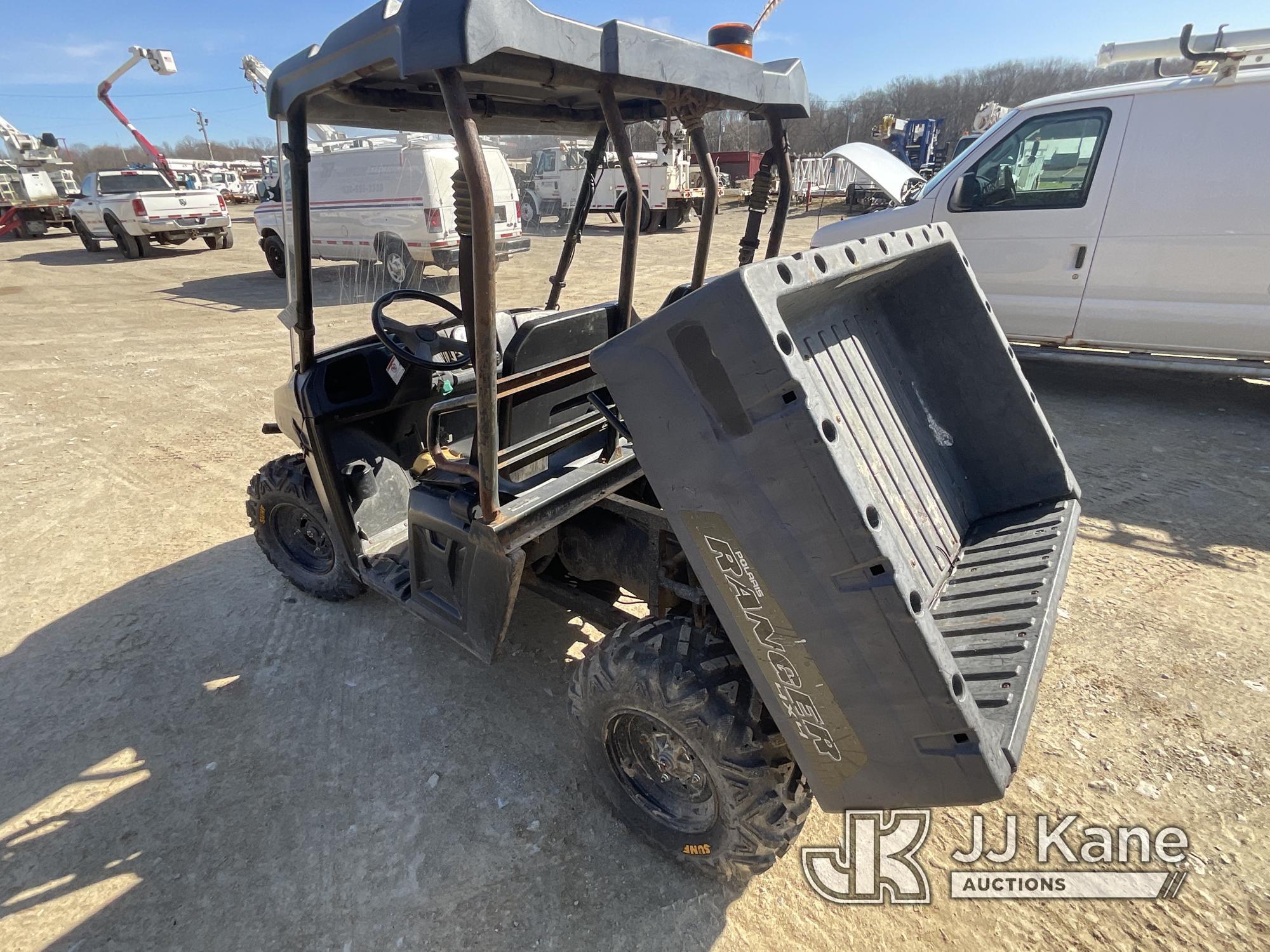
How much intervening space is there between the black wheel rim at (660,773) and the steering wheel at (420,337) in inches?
59.4

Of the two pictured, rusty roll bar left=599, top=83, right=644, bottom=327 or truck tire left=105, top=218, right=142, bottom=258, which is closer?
rusty roll bar left=599, top=83, right=644, bottom=327

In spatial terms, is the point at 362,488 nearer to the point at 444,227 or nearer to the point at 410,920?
the point at 410,920

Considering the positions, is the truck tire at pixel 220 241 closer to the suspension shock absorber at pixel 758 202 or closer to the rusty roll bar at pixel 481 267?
the suspension shock absorber at pixel 758 202

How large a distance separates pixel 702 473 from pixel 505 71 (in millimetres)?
1416

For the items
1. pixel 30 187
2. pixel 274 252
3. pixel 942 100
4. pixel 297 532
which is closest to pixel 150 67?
pixel 30 187

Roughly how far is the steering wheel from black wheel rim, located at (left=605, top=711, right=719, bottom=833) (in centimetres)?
151

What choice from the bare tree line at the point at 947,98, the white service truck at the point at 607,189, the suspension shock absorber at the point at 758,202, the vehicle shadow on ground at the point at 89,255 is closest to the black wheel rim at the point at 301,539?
the suspension shock absorber at the point at 758,202

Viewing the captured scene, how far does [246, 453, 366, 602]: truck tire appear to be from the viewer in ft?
10.5

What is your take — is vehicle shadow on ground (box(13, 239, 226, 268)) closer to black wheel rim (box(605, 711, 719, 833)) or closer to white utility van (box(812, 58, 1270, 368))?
white utility van (box(812, 58, 1270, 368))

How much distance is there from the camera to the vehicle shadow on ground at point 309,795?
1.99 metres

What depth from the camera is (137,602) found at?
349cm

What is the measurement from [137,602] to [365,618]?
1.22 m

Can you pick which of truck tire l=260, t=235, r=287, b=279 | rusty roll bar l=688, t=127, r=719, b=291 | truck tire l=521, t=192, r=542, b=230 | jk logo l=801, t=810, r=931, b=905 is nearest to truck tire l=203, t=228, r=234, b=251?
truck tire l=260, t=235, r=287, b=279

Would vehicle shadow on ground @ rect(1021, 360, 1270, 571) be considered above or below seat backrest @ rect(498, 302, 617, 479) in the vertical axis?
below
